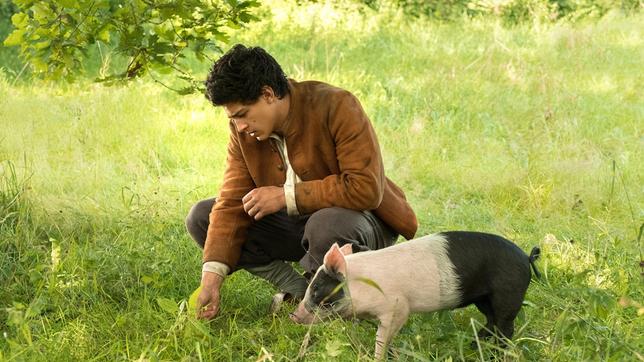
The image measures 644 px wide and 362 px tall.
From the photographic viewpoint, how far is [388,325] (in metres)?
3.29

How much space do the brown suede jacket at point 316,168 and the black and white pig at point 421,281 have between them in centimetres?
46

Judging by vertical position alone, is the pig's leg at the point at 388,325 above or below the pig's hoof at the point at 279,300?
above

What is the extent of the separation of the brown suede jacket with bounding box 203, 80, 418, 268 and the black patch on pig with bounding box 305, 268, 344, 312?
60cm

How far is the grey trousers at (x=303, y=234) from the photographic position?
381 cm

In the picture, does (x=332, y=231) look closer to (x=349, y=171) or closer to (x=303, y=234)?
(x=349, y=171)

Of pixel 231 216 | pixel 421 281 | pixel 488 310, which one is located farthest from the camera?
pixel 231 216

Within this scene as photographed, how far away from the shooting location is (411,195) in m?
6.50

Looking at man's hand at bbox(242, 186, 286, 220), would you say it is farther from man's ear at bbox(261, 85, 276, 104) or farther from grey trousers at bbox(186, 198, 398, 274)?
man's ear at bbox(261, 85, 276, 104)

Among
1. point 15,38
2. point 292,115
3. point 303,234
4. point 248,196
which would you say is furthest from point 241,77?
point 15,38

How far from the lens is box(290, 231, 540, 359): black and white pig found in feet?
10.7

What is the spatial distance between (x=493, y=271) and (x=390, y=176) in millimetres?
3410

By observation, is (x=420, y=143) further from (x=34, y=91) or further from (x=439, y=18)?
(x=439, y=18)

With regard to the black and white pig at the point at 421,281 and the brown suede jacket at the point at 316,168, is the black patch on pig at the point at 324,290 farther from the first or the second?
the brown suede jacket at the point at 316,168

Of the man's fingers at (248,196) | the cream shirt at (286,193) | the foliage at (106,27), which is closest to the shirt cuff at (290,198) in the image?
the cream shirt at (286,193)
